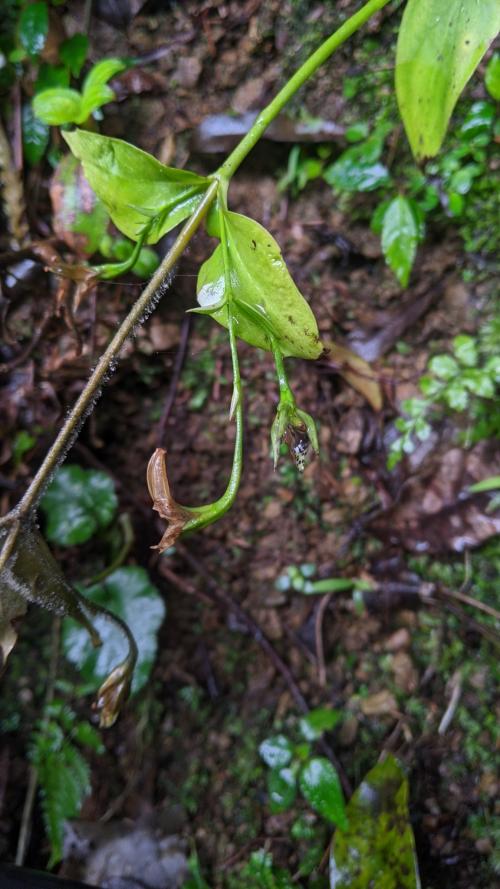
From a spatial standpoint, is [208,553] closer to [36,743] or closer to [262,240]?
[36,743]

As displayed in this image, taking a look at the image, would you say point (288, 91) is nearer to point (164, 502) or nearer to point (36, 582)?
point (164, 502)

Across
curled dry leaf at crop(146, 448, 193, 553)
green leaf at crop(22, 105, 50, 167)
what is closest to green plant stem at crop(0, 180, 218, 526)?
curled dry leaf at crop(146, 448, 193, 553)

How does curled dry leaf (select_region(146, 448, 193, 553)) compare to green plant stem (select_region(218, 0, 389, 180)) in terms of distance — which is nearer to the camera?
curled dry leaf (select_region(146, 448, 193, 553))

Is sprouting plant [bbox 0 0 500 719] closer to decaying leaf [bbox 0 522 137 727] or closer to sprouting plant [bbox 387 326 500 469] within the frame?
decaying leaf [bbox 0 522 137 727]

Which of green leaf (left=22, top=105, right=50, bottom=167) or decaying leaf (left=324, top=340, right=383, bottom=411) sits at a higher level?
green leaf (left=22, top=105, right=50, bottom=167)

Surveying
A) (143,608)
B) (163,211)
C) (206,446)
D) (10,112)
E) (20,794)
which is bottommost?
(20,794)

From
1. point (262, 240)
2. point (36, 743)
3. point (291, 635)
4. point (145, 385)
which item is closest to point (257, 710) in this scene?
point (291, 635)
